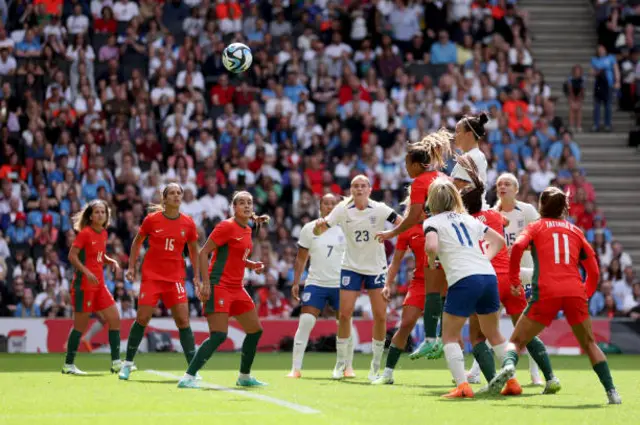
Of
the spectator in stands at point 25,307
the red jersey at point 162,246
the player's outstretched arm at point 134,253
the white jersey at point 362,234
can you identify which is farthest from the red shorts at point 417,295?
the spectator in stands at point 25,307

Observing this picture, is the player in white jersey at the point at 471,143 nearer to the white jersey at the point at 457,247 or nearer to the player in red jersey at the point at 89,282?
the white jersey at the point at 457,247

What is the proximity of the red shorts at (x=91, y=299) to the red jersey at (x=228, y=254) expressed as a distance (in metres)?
3.58

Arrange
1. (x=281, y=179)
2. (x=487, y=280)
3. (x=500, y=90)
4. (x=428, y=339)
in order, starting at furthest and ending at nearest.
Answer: (x=500, y=90), (x=281, y=179), (x=428, y=339), (x=487, y=280)

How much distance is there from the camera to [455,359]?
10891 millimetres

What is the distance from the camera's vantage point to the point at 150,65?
26.9 meters

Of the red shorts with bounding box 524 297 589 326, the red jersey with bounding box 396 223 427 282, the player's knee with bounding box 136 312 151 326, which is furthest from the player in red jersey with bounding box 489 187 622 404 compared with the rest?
the player's knee with bounding box 136 312 151 326

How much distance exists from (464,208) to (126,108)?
15.7 meters

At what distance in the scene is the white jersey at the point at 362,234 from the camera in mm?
14368

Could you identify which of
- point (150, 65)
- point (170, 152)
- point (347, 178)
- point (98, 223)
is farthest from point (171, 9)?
point (98, 223)

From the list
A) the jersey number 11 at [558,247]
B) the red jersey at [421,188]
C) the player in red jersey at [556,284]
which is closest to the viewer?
the player in red jersey at [556,284]

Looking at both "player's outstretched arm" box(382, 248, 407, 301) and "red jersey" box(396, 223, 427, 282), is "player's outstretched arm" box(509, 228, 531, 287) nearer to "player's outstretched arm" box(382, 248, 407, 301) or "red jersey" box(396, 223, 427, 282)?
"player's outstretched arm" box(382, 248, 407, 301)

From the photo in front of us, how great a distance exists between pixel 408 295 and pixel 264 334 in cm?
910

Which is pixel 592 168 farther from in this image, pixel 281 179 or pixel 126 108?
pixel 126 108

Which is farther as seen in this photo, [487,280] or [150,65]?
[150,65]
